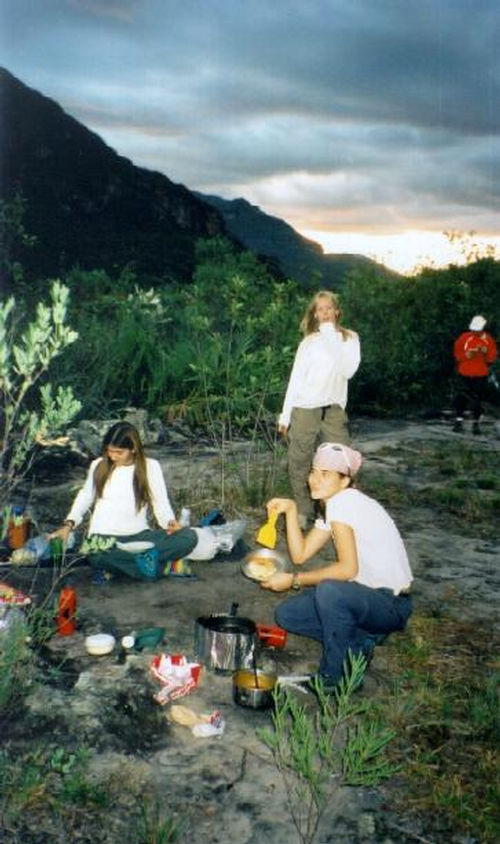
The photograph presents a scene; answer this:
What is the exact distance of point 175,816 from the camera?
280 cm

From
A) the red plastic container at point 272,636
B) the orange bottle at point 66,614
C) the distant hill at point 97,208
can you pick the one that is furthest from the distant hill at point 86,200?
the red plastic container at point 272,636

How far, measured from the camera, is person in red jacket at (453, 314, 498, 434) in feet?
41.7

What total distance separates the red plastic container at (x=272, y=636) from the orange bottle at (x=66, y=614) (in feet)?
3.37

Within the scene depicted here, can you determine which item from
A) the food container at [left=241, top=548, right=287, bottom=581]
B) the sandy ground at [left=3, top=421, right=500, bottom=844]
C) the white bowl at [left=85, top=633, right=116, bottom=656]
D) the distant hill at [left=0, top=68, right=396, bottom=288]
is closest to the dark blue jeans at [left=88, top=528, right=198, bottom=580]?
the sandy ground at [left=3, top=421, right=500, bottom=844]

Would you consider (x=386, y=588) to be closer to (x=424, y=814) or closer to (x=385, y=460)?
(x=424, y=814)

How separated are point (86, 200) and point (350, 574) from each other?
62.2m

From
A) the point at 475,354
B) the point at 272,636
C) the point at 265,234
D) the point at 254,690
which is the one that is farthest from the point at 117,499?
the point at 265,234

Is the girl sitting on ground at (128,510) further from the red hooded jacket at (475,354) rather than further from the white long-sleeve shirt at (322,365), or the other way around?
the red hooded jacket at (475,354)

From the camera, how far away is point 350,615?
382cm

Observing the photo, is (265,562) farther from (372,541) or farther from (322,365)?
(322,365)

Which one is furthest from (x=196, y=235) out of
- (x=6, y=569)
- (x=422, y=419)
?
(x=6, y=569)

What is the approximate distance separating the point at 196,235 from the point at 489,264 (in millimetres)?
50982

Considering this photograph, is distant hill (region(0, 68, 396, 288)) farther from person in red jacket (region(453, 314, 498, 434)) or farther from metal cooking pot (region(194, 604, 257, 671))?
metal cooking pot (region(194, 604, 257, 671))

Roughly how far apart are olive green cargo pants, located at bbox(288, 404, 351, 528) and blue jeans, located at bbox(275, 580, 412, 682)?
8.00 feet
